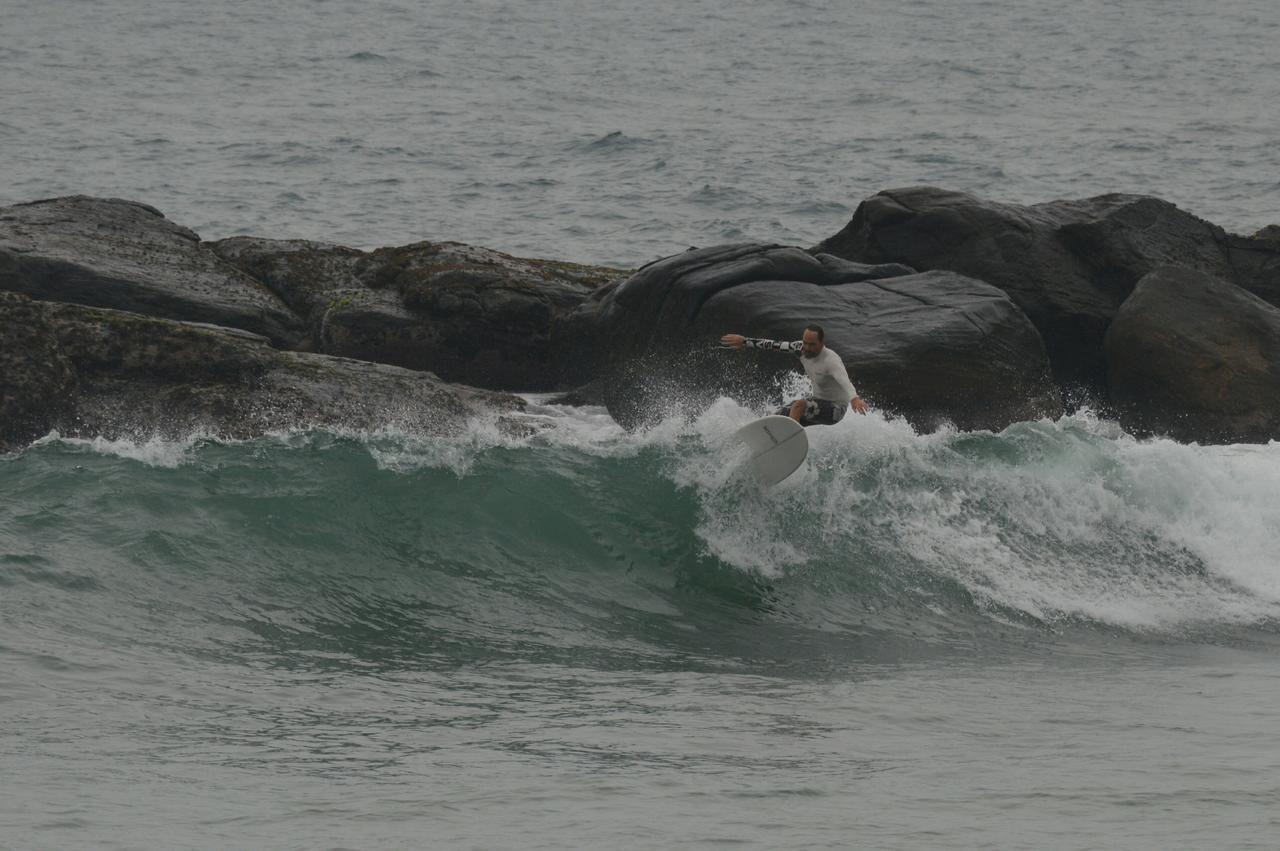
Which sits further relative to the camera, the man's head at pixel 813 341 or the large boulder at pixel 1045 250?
the large boulder at pixel 1045 250

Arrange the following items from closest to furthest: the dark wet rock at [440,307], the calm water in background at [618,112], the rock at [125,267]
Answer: the rock at [125,267]
the dark wet rock at [440,307]
the calm water in background at [618,112]

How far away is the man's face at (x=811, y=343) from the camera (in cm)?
1639

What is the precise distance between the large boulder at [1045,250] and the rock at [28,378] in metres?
11.0

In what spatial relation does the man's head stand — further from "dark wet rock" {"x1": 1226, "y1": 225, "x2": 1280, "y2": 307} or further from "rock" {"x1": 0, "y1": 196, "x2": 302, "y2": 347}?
"dark wet rock" {"x1": 1226, "y1": 225, "x2": 1280, "y2": 307}

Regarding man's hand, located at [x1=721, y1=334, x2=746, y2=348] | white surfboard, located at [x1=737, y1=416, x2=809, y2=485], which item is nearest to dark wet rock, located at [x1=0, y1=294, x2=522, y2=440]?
man's hand, located at [x1=721, y1=334, x2=746, y2=348]

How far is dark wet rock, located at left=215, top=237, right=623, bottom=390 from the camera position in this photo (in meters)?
21.2

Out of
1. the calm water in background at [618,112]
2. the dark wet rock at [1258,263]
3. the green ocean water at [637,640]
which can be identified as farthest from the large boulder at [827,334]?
the calm water in background at [618,112]

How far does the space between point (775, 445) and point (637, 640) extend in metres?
3.28

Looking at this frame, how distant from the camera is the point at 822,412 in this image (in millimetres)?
16562

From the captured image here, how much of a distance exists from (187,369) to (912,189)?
35.6ft

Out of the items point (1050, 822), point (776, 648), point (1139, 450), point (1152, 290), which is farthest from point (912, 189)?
point (1050, 822)

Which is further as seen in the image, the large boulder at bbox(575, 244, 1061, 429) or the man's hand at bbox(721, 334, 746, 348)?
the large boulder at bbox(575, 244, 1061, 429)

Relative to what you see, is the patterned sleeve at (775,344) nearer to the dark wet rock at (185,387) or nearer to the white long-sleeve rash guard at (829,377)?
the white long-sleeve rash guard at (829,377)

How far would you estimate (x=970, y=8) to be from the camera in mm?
74688
